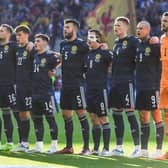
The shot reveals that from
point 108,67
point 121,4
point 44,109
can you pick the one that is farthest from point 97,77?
point 121,4

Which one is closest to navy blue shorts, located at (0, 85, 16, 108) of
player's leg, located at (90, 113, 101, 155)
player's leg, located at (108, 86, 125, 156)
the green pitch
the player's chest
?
the green pitch

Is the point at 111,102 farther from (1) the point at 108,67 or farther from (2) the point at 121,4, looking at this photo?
(2) the point at 121,4

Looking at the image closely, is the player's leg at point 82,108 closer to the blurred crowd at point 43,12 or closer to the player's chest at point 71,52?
the player's chest at point 71,52

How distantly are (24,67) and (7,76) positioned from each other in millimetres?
357

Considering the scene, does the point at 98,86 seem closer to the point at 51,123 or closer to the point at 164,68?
the point at 51,123

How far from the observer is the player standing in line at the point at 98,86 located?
10867mm

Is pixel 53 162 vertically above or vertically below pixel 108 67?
below

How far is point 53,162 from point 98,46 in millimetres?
2102

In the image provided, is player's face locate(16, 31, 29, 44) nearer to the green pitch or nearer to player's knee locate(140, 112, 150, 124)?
the green pitch

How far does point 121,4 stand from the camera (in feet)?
70.3

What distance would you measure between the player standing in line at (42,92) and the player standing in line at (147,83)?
1453 millimetres

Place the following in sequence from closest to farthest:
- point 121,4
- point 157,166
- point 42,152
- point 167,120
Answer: point 157,166 < point 167,120 < point 42,152 < point 121,4

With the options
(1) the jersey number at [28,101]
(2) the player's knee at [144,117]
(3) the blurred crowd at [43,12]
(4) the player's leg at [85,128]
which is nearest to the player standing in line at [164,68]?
(2) the player's knee at [144,117]

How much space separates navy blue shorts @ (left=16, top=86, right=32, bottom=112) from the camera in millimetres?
11359
